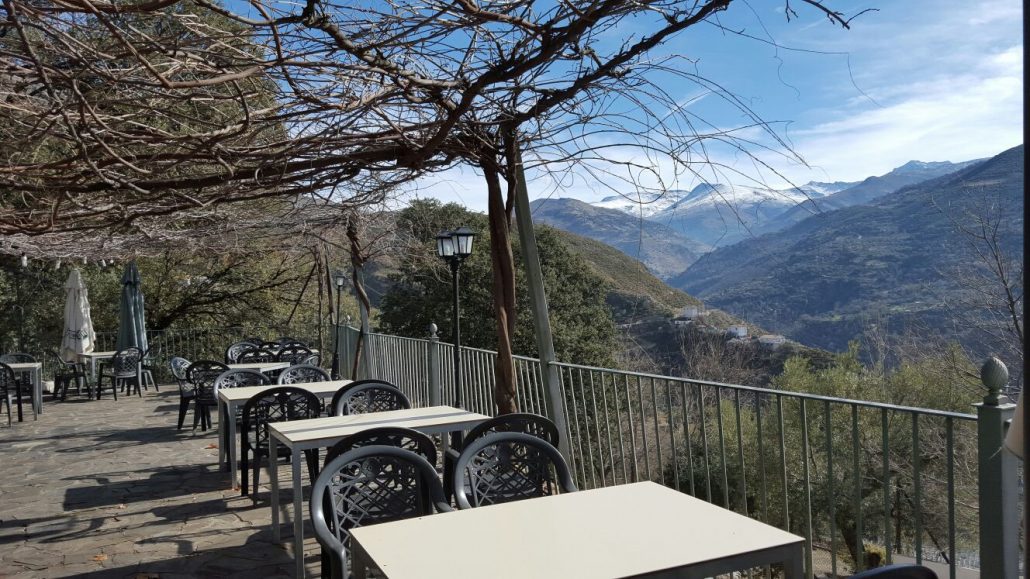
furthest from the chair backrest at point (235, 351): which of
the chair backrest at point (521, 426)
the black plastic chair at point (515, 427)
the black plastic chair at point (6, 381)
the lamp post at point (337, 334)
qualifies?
the chair backrest at point (521, 426)

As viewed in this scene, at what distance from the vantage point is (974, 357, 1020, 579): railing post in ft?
7.50

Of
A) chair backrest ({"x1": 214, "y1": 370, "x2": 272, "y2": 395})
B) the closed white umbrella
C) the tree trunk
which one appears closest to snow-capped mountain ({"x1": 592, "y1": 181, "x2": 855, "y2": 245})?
the tree trunk

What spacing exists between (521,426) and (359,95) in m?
→ 1.67

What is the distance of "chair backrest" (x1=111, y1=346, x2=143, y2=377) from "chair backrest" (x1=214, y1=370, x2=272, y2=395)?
5394 millimetres

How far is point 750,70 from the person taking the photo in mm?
3143

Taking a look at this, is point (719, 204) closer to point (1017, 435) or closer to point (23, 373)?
point (1017, 435)

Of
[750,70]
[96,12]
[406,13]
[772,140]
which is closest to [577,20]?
[406,13]

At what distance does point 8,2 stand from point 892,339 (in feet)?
94.0

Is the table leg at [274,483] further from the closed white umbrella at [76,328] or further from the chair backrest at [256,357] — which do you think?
the closed white umbrella at [76,328]

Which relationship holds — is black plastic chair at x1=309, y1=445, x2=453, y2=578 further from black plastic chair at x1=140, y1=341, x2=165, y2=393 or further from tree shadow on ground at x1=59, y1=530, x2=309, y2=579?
black plastic chair at x1=140, y1=341, x2=165, y2=393

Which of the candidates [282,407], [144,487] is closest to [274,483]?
[282,407]

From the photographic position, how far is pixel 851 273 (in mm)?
36438

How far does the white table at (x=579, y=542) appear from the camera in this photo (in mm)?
1937

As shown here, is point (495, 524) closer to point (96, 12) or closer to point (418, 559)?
point (418, 559)
